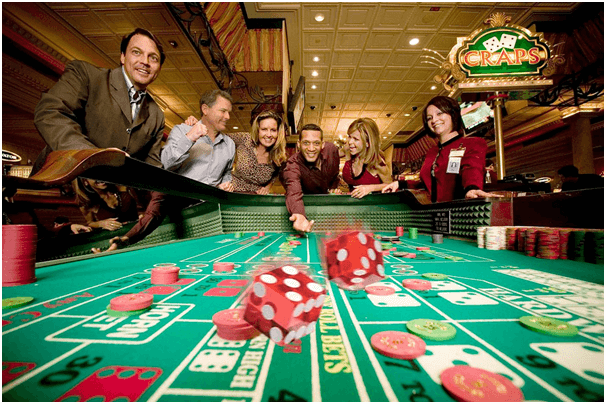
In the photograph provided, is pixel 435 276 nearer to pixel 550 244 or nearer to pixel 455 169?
pixel 550 244

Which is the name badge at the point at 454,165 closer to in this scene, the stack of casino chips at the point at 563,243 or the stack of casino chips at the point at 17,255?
the stack of casino chips at the point at 563,243

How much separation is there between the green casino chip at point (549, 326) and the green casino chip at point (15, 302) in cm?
143

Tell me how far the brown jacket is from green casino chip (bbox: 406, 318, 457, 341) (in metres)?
2.41

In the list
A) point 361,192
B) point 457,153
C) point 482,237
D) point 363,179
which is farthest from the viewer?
point 363,179

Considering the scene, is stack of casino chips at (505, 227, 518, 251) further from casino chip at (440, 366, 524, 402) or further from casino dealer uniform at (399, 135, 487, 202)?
casino chip at (440, 366, 524, 402)

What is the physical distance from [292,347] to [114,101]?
9.34ft

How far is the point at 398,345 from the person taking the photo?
0.56m

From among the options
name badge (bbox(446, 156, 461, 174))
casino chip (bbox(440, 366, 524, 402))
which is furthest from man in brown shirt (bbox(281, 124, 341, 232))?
casino chip (bbox(440, 366, 524, 402))

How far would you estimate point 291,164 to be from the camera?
3.38 metres

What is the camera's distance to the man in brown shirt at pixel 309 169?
2.93 m

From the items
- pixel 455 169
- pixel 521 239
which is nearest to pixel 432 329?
pixel 521 239

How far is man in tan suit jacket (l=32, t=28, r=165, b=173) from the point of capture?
2.18m

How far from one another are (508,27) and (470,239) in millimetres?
4854

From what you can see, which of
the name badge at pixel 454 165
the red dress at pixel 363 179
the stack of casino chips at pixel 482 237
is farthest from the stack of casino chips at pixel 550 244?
the red dress at pixel 363 179
